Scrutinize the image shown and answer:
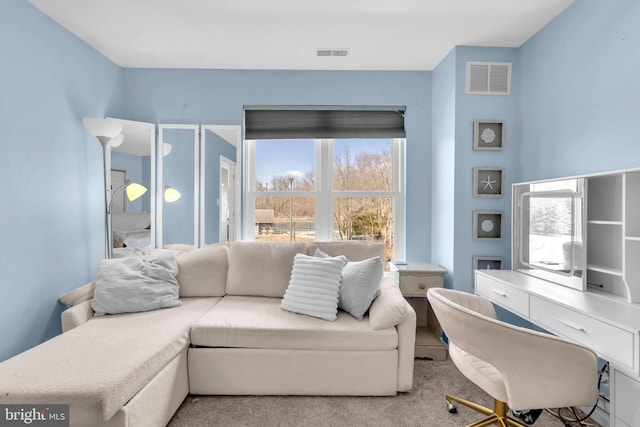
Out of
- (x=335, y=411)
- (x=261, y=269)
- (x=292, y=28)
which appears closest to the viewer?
(x=335, y=411)

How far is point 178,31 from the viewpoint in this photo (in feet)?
8.38

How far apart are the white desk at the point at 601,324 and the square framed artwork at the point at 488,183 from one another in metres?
0.97

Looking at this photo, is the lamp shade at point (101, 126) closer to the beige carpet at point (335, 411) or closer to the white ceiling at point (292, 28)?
the white ceiling at point (292, 28)

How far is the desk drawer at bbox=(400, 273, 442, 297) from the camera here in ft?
9.25

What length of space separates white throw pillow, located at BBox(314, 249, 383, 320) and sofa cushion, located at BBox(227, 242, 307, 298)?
57 centimetres

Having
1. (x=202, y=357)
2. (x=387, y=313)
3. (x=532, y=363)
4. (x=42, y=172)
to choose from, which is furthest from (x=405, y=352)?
(x=42, y=172)

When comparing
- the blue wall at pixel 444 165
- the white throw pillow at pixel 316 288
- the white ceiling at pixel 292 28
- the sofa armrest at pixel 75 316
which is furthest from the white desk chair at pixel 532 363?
the sofa armrest at pixel 75 316

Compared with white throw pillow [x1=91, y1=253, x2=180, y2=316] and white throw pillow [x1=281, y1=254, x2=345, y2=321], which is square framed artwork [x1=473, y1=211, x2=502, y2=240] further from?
white throw pillow [x1=91, y1=253, x2=180, y2=316]

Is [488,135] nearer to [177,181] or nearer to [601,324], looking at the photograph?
[601,324]

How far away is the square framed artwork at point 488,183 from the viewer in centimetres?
283

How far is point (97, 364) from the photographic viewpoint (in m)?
1.55

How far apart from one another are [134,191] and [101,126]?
0.60 metres

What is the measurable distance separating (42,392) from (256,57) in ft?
9.13

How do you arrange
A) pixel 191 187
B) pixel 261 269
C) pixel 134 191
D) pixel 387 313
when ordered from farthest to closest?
pixel 191 187
pixel 134 191
pixel 261 269
pixel 387 313
